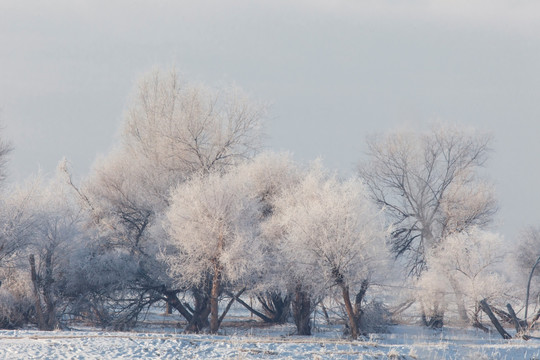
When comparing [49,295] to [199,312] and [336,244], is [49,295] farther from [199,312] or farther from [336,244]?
[336,244]

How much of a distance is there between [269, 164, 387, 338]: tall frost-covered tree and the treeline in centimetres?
7

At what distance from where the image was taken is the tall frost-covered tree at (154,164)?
34000mm

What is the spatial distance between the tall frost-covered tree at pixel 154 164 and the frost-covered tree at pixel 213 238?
1863 mm

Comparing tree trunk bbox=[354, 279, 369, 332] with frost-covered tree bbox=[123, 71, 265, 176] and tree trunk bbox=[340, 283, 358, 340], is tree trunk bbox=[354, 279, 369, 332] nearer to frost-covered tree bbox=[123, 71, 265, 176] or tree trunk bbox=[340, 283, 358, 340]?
tree trunk bbox=[340, 283, 358, 340]

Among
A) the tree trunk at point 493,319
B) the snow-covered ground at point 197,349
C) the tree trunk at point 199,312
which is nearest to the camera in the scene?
the snow-covered ground at point 197,349

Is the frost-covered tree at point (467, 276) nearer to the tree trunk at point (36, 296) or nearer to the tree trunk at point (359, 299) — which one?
the tree trunk at point (359, 299)

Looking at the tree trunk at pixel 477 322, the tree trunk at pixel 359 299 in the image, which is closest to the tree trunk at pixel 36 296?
the tree trunk at pixel 359 299

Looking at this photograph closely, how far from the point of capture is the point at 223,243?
30047mm

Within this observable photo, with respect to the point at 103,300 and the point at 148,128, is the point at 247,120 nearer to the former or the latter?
the point at 148,128

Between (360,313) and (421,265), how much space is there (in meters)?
13.0

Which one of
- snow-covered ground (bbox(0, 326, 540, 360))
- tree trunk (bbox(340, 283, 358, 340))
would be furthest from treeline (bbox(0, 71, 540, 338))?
snow-covered ground (bbox(0, 326, 540, 360))

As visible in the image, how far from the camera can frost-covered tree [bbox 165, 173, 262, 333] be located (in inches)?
1166

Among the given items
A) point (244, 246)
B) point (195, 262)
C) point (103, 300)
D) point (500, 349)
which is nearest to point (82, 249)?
point (103, 300)

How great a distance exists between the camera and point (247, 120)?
42.4 m
